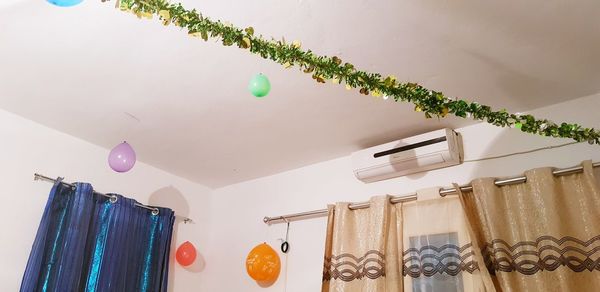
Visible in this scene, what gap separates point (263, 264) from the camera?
101 inches

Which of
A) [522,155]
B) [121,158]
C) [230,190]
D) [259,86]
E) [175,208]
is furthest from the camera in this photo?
[230,190]

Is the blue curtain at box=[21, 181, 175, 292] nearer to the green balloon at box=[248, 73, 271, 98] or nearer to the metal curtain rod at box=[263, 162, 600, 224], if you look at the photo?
the metal curtain rod at box=[263, 162, 600, 224]

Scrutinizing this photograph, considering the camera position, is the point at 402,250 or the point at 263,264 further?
the point at 263,264

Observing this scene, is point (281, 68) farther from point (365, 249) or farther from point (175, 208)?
point (175, 208)

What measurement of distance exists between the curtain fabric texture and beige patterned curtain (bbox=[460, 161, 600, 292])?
0.09 m

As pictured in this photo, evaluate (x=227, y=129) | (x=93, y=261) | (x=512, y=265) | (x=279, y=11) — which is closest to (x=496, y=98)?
(x=512, y=265)

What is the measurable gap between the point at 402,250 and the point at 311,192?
0.76 metres

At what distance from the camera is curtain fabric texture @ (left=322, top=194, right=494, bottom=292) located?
1.97 metres

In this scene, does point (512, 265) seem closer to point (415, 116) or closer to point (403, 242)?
point (403, 242)

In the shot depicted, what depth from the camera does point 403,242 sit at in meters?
2.18

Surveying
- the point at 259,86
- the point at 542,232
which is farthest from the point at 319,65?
the point at 542,232

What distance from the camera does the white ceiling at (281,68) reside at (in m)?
1.55

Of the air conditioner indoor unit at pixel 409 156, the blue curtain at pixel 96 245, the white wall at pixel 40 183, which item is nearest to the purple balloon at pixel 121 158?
the blue curtain at pixel 96 245

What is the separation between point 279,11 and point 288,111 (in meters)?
0.70
